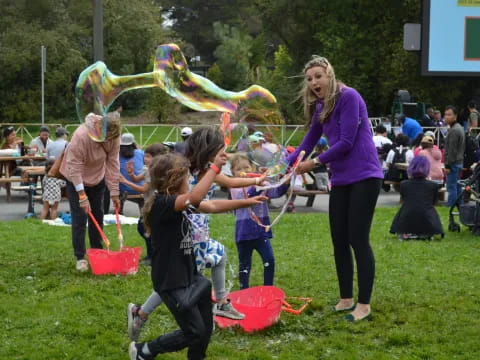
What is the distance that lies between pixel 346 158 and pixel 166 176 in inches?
62.0

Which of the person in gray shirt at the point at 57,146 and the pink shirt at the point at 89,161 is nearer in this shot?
the pink shirt at the point at 89,161

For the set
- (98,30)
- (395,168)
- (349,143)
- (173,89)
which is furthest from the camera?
(395,168)

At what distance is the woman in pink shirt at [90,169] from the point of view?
273 inches

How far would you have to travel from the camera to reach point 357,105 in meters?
5.39

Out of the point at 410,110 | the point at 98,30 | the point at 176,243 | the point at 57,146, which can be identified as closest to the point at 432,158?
the point at 98,30

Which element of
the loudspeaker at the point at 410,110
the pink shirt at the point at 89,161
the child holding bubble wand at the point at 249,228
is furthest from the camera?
the loudspeaker at the point at 410,110

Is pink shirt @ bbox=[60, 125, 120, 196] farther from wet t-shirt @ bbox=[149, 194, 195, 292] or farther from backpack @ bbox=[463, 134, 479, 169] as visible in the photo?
backpack @ bbox=[463, 134, 479, 169]

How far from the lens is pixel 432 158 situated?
1355cm

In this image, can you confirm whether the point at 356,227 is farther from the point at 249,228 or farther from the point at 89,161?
the point at 89,161

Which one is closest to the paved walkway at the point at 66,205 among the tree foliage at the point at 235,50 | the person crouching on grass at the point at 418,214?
the person crouching on grass at the point at 418,214

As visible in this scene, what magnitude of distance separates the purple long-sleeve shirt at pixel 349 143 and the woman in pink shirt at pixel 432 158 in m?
8.02

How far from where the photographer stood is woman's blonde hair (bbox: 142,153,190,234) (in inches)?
172

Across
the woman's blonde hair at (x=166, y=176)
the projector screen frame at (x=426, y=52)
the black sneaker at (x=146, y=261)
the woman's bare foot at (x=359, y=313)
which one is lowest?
the black sneaker at (x=146, y=261)

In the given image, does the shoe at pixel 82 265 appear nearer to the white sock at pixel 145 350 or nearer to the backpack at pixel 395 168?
the white sock at pixel 145 350
